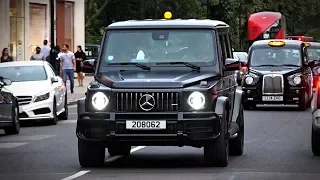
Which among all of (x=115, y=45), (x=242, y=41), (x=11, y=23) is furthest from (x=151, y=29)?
(x=242, y=41)

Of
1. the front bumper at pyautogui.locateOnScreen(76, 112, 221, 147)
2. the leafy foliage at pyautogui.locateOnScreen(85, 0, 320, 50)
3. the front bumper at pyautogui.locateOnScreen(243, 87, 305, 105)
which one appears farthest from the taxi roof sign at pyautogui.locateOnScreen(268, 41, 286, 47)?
the leafy foliage at pyautogui.locateOnScreen(85, 0, 320, 50)

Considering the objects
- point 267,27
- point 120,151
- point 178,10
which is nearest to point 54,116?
point 120,151

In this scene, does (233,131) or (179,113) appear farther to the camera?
(233,131)

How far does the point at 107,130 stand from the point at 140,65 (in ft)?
4.75

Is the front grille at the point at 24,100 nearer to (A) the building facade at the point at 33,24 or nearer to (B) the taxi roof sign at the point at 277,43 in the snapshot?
(B) the taxi roof sign at the point at 277,43

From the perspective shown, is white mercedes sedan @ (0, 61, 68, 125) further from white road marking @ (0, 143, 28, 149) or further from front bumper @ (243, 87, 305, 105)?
front bumper @ (243, 87, 305, 105)

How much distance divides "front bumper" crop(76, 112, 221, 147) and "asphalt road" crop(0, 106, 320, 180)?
1.39 ft

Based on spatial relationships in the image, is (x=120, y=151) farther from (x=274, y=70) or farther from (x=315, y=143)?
(x=274, y=70)

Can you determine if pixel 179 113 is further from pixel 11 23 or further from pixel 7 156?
pixel 11 23

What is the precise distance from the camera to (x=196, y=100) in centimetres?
1396

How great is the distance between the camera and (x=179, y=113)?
13.9 meters

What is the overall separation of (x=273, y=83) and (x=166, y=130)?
55.6 feet

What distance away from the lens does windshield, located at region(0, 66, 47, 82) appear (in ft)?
83.7

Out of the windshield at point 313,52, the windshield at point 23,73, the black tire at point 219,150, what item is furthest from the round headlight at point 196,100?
the windshield at point 313,52
